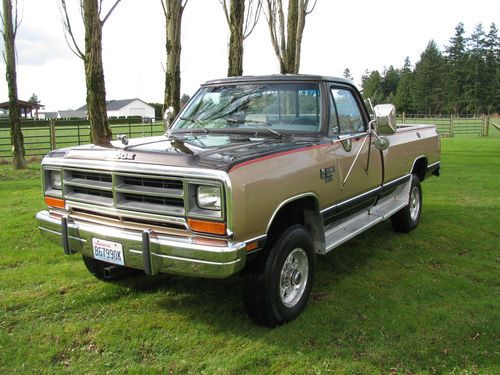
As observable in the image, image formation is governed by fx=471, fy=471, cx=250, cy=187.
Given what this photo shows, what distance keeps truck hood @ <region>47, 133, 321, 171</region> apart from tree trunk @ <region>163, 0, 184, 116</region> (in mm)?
4703

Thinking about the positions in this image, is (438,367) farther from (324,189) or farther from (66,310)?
(66,310)

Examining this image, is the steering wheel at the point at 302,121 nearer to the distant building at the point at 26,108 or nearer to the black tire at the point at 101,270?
the black tire at the point at 101,270

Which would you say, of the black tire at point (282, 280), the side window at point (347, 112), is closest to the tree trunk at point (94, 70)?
the side window at point (347, 112)

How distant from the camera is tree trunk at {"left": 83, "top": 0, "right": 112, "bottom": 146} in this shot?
23.1 feet

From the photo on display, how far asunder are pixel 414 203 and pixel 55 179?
483 centimetres

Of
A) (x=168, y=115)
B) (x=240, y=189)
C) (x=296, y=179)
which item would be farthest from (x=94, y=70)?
(x=240, y=189)

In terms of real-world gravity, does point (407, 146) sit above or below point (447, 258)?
above

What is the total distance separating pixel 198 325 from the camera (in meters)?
3.78

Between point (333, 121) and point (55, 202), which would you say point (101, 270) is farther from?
point (333, 121)

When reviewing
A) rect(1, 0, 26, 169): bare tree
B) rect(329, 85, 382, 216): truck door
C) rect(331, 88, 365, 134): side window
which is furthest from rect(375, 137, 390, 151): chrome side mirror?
rect(1, 0, 26, 169): bare tree

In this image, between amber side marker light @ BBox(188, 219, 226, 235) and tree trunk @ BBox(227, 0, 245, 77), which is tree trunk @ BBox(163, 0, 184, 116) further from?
amber side marker light @ BBox(188, 219, 226, 235)

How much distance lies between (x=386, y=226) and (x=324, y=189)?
3233 millimetres

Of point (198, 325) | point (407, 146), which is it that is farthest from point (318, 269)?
point (407, 146)

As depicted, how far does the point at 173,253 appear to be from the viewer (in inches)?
126
